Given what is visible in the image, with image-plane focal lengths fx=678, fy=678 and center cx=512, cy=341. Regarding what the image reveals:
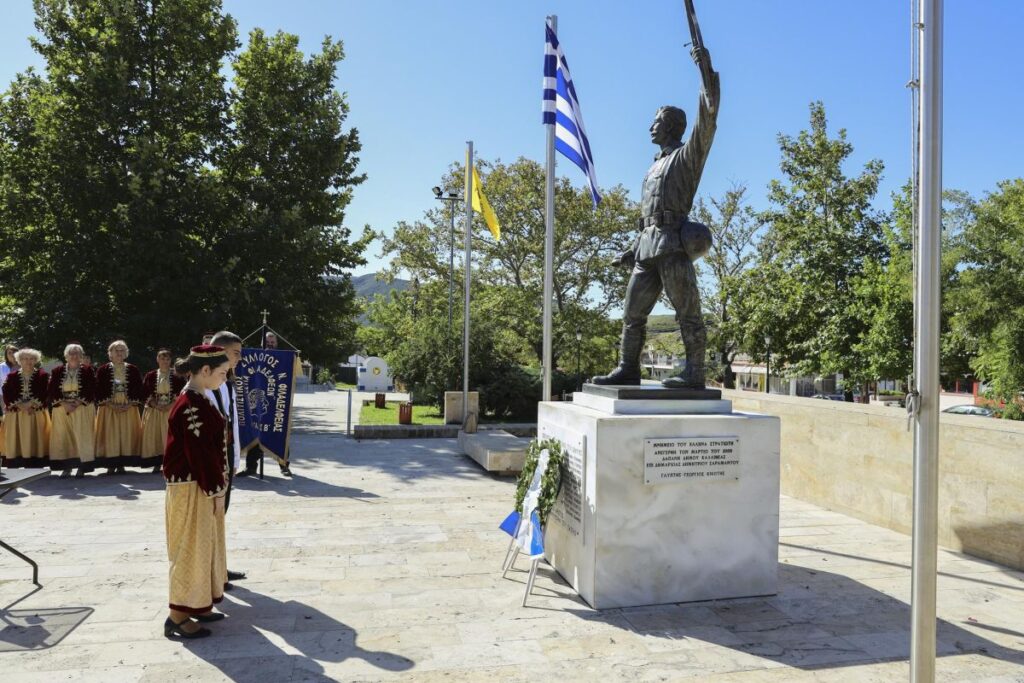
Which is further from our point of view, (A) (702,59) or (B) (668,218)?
(B) (668,218)

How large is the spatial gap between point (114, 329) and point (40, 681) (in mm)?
14543

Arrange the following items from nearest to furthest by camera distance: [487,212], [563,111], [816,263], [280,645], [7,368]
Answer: [280,645], [563,111], [7,368], [487,212], [816,263]

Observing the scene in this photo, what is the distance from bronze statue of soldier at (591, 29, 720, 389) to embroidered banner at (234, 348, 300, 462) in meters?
6.39

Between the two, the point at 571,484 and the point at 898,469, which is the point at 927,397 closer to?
the point at 571,484

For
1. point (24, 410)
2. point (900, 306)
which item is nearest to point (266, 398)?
point (24, 410)

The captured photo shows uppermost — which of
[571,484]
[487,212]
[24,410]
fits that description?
[487,212]

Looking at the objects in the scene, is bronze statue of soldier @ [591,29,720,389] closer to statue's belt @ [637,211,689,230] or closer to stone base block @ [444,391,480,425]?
statue's belt @ [637,211,689,230]

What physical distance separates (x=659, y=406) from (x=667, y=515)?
82 cm

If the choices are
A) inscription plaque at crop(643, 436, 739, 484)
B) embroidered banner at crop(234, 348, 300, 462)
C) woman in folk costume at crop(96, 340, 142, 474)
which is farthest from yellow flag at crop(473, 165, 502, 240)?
inscription plaque at crop(643, 436, 739, 484)

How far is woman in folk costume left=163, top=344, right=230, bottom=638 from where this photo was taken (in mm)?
4324

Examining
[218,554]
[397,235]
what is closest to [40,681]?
[218,554]

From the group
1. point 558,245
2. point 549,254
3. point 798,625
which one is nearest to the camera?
point 798,625

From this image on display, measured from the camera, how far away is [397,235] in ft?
90.7

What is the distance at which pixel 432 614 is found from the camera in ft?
15.4
